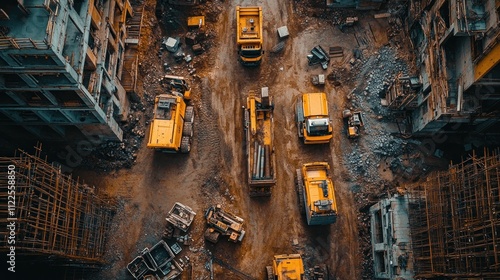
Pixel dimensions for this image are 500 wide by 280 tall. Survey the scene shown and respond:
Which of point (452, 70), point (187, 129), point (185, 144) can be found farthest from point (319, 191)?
point (452, 70)

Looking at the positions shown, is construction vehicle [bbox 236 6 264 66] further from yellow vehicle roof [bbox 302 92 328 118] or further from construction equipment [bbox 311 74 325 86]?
yellow vehicle roof [bbox 302 92 328 118]

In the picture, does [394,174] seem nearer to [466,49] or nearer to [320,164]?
[320,164]

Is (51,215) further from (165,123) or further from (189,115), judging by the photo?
(189,115)

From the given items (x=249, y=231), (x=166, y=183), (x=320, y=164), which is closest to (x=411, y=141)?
(x=320, y=164)

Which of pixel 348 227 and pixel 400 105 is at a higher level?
pixel 400 105

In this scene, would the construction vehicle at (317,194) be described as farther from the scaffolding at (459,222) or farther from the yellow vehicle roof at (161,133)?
the yellow vehicle roof at (161,133)

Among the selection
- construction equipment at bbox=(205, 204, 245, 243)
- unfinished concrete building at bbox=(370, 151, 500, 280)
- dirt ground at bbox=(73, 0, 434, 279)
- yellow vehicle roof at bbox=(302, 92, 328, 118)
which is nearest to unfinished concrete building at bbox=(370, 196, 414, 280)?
unfinished concrete building at bbox=(370, 151, 500, 280)
